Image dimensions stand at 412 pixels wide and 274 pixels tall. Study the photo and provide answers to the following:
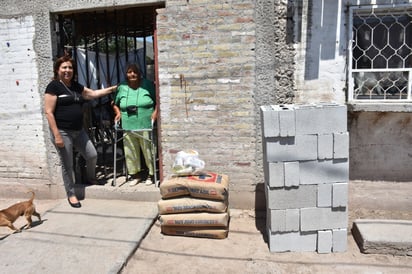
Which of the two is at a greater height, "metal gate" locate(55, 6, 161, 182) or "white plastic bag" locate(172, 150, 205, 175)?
"metal gate" locate(55, 6, 161, 182)

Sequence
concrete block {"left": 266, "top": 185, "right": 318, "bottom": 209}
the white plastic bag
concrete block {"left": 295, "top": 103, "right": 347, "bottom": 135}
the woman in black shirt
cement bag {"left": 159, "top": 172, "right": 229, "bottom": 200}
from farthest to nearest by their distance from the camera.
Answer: the woman in black shirt
the white plastic bag
cement bag {"left": 159, "top": 172, "right": 229, "bottom": 200}
concrete block {"left": 266, "top": 185, "right": 318, "bottom": 209}
concrete block {"left": 295, "top": 103, "right": 347, "bottom": 135}

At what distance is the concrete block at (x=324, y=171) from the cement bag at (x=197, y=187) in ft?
2.85

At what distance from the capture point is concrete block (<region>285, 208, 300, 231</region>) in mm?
3281

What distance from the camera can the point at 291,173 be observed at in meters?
3.20

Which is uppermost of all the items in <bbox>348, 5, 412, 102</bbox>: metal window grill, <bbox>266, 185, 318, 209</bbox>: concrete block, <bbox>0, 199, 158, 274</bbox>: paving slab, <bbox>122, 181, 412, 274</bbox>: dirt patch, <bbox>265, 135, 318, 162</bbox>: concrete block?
<bbox>348, 5, 412, 102</bbox>: metal window grill

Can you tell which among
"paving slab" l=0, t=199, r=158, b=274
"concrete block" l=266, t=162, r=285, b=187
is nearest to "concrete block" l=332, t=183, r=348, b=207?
"concrete block" l=266, t=162, r=285, b=187

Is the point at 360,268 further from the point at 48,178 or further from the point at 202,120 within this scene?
the point at 48,178

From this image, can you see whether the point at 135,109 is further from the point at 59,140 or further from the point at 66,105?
the point at 59,140

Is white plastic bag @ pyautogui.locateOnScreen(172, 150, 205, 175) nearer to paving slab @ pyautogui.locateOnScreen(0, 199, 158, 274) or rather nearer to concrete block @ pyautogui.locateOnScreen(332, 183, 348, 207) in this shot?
paving slab @ pyautogui.locateOnScreen(0, 199, 158, 274)

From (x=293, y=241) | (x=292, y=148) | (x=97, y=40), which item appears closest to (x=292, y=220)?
(x=293, y=241)

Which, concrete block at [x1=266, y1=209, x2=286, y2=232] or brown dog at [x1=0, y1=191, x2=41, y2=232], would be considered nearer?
concrete block at [x1=266, y1=209, x2=286, y2=232]

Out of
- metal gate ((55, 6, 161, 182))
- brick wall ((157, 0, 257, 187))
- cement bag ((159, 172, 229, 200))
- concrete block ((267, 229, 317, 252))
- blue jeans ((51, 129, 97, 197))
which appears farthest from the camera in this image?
metal gate ((55, 6, 161, 182))

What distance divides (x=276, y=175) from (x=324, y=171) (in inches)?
17.9

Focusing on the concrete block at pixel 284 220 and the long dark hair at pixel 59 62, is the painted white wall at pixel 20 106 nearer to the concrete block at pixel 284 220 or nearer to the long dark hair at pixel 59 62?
the long dark hair at pixel 59 62
